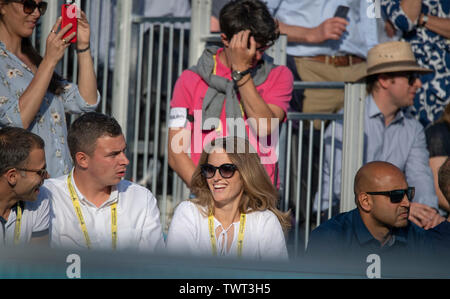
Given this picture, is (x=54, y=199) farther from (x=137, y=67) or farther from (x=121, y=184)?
(x=137, y=67)

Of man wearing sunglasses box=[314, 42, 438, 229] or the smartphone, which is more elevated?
the smartphone

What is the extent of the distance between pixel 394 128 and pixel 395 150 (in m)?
0.17

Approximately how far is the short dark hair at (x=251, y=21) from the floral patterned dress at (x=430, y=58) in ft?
5.24

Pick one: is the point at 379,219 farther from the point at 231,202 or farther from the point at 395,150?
the point at 395,150

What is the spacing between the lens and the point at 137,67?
5.11m

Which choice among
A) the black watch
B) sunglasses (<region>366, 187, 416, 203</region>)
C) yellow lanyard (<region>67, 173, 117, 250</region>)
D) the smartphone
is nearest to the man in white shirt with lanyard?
yellow lanyard (<region>67, 173, 117, 250</region>)

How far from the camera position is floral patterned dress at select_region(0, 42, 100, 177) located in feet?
12.3

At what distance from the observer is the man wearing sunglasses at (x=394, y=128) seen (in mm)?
4793

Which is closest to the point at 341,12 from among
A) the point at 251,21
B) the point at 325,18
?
the point at 325,18

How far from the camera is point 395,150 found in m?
5.00

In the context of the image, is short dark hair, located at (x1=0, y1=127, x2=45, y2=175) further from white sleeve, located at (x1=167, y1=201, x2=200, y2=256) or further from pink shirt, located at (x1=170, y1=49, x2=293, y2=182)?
pink shirt, located at (x1=170, y1=49, x2=293, y2=182)

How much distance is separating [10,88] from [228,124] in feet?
4.07

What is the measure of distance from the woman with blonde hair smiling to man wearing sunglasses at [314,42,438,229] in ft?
3.21

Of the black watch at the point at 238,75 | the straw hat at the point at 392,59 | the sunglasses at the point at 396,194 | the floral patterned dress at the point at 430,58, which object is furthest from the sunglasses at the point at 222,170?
the floral patterned dress at the point at 430,58
